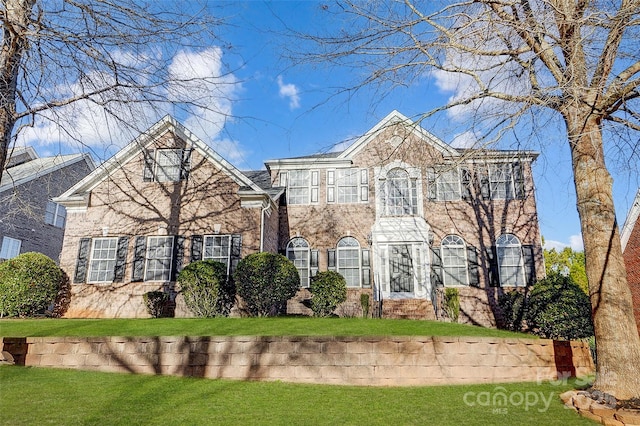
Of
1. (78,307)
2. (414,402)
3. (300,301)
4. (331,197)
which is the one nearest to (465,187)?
(331,197)

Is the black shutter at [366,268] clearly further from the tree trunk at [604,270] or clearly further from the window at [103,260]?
the tree trunk at [604,270]

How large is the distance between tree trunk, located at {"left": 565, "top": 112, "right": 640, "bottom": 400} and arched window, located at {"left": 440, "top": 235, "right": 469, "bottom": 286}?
957 centimetres

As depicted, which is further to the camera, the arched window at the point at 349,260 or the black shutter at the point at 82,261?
the arched window at the point at 349,260

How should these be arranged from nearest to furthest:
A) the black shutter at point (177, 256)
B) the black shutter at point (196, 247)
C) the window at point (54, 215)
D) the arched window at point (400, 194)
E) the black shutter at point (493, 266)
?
the black shutter at point (177, 256), the black shutter at point (196, 247), the black shutter at point (493, 266), the arched window at point (400, 194), the window at point (54, 215)

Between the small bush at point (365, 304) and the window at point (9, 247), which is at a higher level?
the window at point (9, 247)

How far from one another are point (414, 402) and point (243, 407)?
242 centimetres

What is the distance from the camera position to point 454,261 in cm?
1530

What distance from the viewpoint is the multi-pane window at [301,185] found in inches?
651

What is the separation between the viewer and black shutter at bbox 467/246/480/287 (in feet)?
49.1

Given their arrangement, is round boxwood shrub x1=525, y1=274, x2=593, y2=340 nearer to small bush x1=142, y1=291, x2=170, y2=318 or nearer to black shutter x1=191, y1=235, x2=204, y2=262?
black shutter x1=191, y1=235, x2=204, y2=262

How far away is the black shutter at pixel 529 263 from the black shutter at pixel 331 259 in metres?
7.29

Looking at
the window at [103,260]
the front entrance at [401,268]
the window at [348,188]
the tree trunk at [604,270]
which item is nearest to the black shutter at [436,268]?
the front entrance at [401,268]

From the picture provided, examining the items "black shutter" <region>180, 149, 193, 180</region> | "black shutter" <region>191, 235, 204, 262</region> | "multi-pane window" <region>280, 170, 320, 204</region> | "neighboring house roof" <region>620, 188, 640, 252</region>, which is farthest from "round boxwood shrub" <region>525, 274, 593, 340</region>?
"black shutter" <region>180, 149, 193, 180</region>

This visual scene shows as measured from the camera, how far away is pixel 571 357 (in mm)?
7270
